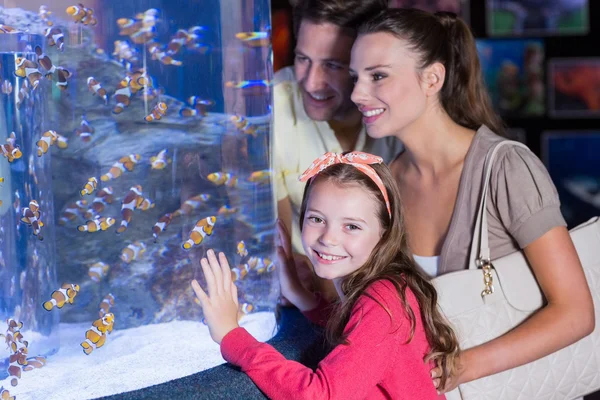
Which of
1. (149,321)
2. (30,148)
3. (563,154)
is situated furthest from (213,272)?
(563,154)

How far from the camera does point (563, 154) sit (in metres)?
6.63

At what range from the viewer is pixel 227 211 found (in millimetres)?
1880

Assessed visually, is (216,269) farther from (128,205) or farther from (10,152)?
(10,152)

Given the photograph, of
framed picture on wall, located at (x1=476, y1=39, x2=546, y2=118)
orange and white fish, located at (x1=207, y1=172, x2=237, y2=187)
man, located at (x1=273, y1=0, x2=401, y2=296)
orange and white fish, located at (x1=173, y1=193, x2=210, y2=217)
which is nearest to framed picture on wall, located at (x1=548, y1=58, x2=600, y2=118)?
framed picture on wall, located at (x1=476, y1=39, x2=546, y2=118)

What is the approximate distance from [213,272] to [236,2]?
0.67 m

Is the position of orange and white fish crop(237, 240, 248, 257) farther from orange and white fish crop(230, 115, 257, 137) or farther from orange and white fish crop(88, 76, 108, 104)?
orange and white fish crop(88, 76, 108, 104)

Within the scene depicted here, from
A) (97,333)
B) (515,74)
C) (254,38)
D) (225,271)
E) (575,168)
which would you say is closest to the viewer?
(97,333)

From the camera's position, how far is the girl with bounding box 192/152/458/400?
1604 mm

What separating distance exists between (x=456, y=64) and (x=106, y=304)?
1.36m

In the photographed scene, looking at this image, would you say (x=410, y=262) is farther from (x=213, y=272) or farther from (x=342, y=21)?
(x=342, y=21)

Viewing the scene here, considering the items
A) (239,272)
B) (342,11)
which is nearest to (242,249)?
(239,272)

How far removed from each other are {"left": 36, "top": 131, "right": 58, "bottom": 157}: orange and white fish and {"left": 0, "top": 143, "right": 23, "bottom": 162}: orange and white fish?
43 millimetres

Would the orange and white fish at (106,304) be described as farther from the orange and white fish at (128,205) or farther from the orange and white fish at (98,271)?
the orange and white fish at (128,205)

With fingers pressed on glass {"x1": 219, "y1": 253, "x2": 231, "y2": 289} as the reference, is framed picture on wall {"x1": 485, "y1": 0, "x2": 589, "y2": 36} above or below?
above
